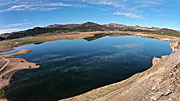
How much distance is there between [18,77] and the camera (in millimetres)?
33375

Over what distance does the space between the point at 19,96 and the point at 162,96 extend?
28.9m

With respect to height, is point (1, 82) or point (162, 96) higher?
point (162, 96)

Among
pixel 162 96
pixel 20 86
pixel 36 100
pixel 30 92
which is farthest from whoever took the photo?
pixel 20 86

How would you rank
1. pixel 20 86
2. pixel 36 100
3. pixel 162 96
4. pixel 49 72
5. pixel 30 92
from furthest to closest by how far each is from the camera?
pixel 49 72 < pixel 20 86 < pixel 30 92 < pixel 36 100 < pixel 162 96

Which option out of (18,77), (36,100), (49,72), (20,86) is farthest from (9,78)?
(36,100)

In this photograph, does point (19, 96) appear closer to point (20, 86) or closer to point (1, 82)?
point (20, 86)

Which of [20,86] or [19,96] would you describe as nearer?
[19,96]

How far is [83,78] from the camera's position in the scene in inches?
1244

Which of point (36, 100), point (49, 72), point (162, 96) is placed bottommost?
point (36, 100)

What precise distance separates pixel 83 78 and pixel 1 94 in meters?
20.6

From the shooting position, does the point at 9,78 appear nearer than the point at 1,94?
No

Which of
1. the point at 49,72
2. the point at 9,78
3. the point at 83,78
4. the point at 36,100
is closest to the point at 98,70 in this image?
the point at 83,78

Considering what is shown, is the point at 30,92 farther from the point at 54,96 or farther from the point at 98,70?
the point at 98,70

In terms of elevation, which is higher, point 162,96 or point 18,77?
point 162,96
